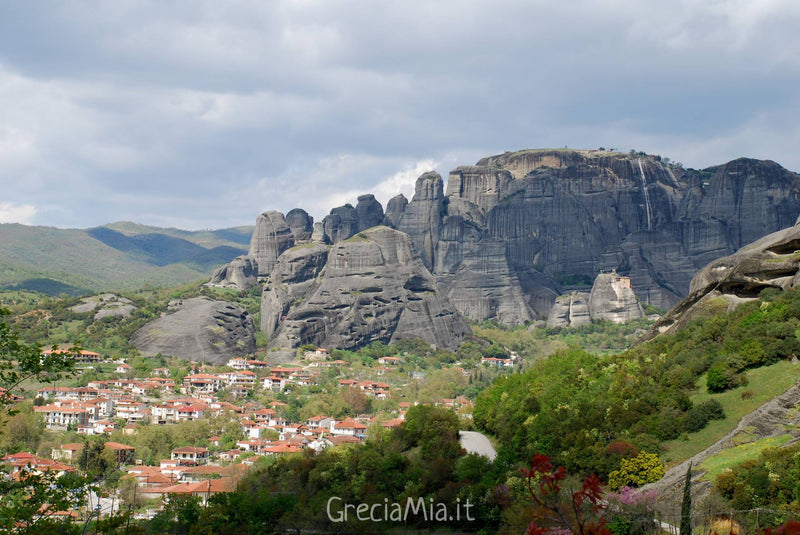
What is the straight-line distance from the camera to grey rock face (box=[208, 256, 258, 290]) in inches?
5960

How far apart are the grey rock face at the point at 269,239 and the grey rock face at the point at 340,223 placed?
8787 millimetres

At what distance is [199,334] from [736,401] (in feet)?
292

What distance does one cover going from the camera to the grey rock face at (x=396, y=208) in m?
177

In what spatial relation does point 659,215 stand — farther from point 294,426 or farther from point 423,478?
point 423,478

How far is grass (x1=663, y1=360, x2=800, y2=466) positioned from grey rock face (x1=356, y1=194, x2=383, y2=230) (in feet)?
432

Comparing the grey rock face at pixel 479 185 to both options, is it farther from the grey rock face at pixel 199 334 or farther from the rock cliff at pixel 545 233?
the grey rock face at pixel 199 334

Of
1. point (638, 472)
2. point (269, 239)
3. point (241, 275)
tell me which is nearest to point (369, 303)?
point (269, 239)

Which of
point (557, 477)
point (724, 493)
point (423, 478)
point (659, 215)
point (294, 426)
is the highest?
point (659, 215)

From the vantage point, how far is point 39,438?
2643 inches

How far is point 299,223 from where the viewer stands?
155875 mm

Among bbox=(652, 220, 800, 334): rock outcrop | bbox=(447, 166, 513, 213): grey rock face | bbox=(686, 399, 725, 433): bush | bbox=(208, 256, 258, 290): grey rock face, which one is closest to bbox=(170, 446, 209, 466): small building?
bbox=(652, 220, 800, 334): rock outcrop

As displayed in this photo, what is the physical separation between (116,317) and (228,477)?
66.6 meters

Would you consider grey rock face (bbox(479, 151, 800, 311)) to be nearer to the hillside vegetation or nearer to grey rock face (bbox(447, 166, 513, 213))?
grey rock face (bbox(447, 166, 513, 213))

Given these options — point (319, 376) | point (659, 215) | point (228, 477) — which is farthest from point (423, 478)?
point (659, 215)
